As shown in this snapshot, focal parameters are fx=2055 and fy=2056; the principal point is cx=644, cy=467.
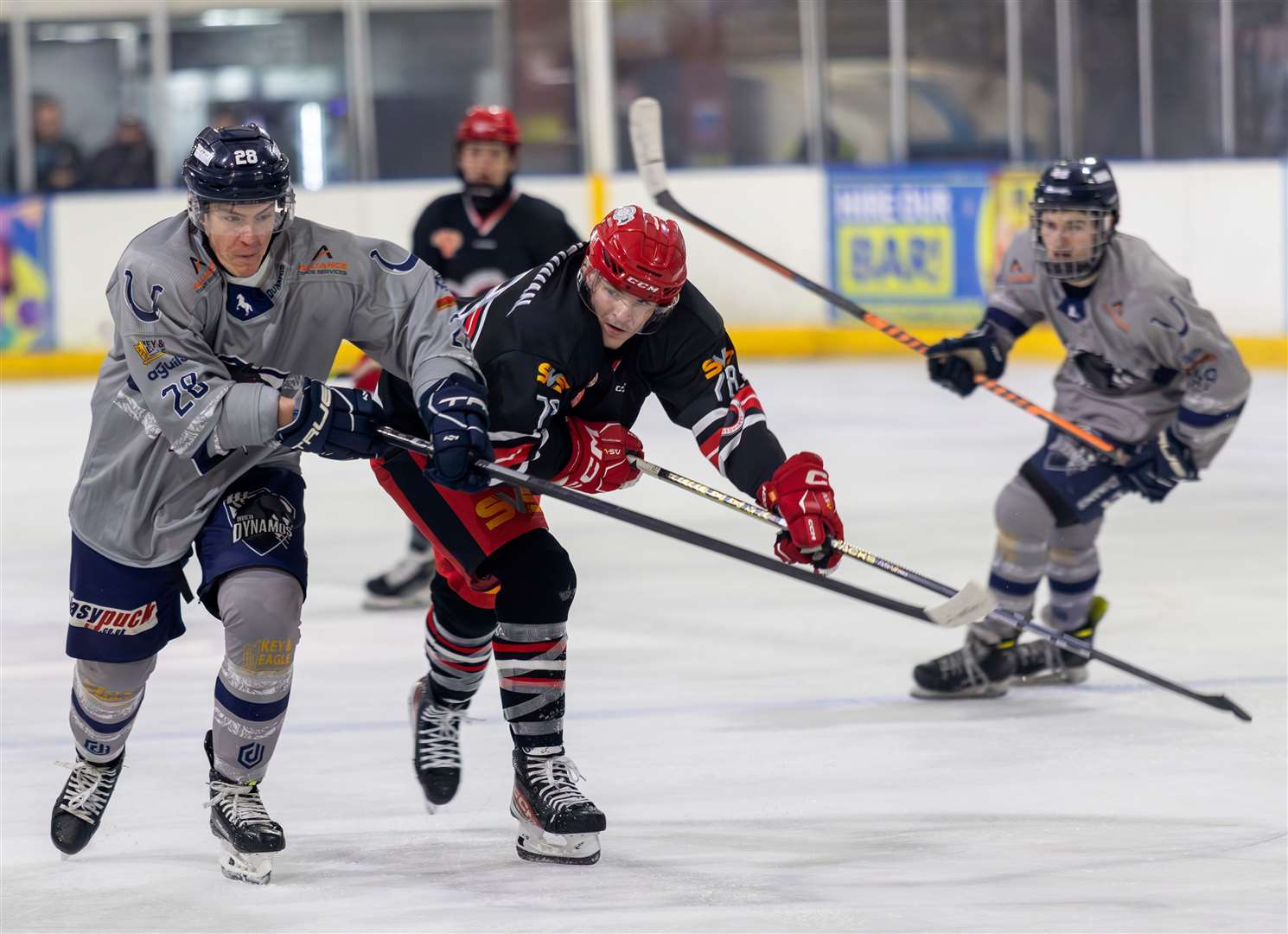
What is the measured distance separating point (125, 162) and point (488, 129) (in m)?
6.04

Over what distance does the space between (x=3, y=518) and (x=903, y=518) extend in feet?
9.24

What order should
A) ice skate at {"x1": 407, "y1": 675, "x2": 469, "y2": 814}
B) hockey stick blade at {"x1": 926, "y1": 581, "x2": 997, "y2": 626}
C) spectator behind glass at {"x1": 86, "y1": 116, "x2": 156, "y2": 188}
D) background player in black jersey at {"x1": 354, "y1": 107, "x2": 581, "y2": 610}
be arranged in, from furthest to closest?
spectator behind glass at {"x1": 86, "y1": 116, "x2": 156, "y2": 188}
background player in black jersey at {"x1": 354, "y1": 107, "x2": 581, "y2": 610}
ice skate at {"x1": 407, "y1": 675, "x2": 469, "y2": 814}
hockey stick blade at {"x1": 926, "y1": 581, "x2": 997, "y2": 626}

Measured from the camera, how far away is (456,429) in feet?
9.62

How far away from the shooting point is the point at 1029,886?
302cm

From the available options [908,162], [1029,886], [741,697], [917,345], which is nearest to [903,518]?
[917,345]

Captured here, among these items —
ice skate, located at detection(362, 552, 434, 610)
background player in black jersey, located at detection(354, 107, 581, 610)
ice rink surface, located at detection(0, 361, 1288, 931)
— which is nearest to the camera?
ice rink surface, located at detection(0, 361, 1288, 931)

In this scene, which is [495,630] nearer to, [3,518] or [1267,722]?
[1267,722]

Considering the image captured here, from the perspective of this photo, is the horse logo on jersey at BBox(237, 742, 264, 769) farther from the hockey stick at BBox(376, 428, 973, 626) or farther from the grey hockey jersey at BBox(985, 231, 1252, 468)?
the grey hockey jersey at BBox(985, 231, 1252, 468)

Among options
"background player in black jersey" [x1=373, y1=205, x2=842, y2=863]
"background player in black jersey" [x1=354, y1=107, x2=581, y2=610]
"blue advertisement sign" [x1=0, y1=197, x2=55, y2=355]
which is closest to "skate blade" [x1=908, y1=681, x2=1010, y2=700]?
"background player in black jersey" [x1=373, y1=205, x2=842, y2=863]

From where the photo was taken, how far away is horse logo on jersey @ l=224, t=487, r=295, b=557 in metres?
3.03

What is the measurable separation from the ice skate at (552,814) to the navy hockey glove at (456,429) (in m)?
0.51

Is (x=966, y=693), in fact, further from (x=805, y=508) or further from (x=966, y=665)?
(x=805, y=508)

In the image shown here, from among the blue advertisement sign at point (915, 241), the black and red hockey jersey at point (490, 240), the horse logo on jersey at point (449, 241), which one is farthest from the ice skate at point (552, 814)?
the blue advertisement sign at point (915, 241)

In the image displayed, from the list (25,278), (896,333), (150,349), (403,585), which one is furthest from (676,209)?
(25,278)
